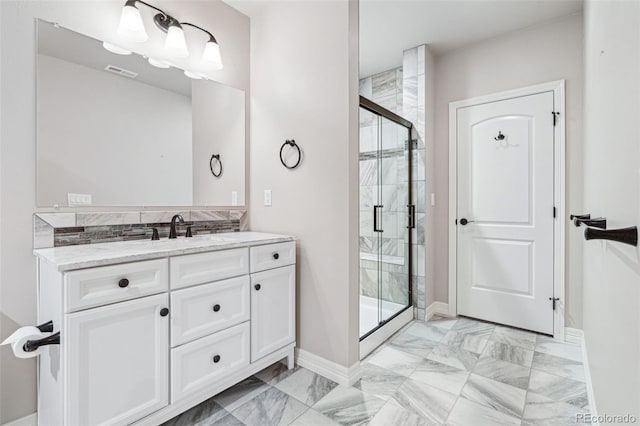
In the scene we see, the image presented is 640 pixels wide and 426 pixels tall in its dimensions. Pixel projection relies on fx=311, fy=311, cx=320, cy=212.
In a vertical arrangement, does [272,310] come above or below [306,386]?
above

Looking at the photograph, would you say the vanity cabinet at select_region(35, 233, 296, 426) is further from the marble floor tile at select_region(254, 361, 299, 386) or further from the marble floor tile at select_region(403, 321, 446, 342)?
the marble floor tile at select_region(403, 321, 446, 342)

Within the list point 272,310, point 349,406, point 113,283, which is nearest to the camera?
point 113,283

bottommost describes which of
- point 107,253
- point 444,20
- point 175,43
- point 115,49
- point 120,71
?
point 107,253

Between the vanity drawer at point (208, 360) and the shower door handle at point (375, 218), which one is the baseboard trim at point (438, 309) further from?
the vanity drawer at point (208, 360)

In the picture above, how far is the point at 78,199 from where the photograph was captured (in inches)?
64.6

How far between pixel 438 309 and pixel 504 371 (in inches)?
43.6

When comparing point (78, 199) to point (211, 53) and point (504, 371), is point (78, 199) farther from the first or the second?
point (504, 371)

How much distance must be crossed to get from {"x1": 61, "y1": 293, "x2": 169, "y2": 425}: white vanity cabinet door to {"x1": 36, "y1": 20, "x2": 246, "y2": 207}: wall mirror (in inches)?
29.3

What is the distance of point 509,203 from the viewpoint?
2.76 m

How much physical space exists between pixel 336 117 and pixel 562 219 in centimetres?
207

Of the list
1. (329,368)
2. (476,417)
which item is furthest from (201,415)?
(476,417)

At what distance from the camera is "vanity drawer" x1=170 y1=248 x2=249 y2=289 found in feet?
4.82

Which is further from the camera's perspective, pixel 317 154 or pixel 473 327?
pixel 473 327

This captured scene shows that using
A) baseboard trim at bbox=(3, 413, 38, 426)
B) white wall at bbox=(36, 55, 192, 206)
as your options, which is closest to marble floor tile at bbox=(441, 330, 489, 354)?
white wall at bbox=(36, 55, 192, 206)
